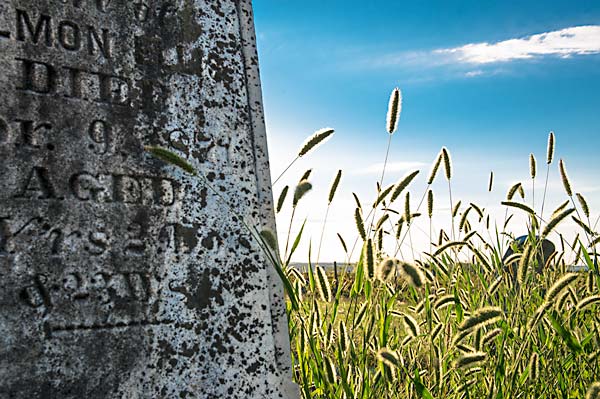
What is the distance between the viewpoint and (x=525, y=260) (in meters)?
2.48

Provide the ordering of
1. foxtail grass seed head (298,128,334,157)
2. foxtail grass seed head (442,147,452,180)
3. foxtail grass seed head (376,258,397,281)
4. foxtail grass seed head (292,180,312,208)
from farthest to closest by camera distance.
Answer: foxtail grass seed head (442,147,452,180) → foxtail grass seed head (298,128,334,157) → foxtail grass seed head (292,180,312,208) → foxtail grass seed head (376,258,397,281)

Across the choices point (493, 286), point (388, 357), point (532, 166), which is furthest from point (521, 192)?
point (388, 357)

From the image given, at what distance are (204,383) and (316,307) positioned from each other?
0.75m

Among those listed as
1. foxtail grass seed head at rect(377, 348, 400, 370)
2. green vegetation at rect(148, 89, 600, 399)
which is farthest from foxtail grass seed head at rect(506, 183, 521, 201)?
foxtail grass seed head at rect(377, 348, 400, 370)

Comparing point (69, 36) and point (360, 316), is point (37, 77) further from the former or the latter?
point (360, 316)

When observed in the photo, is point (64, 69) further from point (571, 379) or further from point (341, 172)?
point (571, 379)

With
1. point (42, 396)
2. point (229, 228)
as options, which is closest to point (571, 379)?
point (229, 228)

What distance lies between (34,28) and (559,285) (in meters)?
1.88

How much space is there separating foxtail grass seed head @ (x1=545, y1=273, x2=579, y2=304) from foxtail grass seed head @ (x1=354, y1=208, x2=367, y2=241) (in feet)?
2.21

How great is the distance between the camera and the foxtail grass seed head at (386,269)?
1.98 m

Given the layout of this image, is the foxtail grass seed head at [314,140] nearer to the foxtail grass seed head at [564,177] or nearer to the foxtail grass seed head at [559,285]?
the foxtail grass seed head at [559,285]

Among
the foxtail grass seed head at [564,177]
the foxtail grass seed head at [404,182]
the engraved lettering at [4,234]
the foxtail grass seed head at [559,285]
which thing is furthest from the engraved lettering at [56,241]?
the foxtail grass seed head at [564,177]

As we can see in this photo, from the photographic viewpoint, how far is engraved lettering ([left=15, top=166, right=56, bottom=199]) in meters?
1.81

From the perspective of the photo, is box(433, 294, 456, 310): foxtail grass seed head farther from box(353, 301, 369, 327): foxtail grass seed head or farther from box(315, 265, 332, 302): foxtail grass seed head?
box(315, 265, 332, 302): foxtail grass seed head
